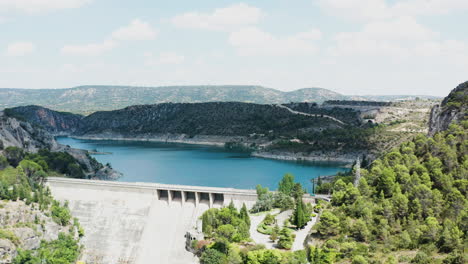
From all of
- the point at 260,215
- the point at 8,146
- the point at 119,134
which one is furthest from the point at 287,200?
the point at 119,134

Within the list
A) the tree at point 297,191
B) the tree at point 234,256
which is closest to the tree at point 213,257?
the tree at point 234,256

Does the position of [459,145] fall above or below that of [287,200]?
above

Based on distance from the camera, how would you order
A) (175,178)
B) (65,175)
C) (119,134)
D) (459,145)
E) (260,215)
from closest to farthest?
(459,145)
(260,215)
(65,175)
(175,178)
(119,134)

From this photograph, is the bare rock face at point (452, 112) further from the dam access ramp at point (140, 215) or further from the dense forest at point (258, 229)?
the dam access ramp at point (140, 215)

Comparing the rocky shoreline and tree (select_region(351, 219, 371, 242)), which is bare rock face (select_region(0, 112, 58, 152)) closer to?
the rocky shoreline

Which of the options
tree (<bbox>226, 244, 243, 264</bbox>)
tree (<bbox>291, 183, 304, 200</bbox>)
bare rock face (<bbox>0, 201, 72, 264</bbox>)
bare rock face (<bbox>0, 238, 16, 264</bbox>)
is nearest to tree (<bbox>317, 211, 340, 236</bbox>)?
tree (<bbox>226, 244, 243, 264</bbox>)

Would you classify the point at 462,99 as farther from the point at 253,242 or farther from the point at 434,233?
the point at 253,242
